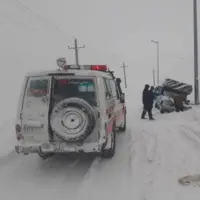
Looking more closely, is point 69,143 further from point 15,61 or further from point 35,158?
point 15,61

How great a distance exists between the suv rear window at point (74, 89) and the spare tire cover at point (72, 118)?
0.38 meters

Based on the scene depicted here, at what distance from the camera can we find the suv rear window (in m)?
6.86

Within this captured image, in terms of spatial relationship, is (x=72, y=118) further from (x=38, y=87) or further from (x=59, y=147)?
(x=38, y=87)

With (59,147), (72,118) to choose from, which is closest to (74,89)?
(72,118)

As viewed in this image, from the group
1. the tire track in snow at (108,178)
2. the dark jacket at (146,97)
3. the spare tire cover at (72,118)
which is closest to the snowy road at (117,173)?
the tire track in snow at (108,178)

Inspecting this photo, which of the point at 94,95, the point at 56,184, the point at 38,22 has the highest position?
the point at 38,22

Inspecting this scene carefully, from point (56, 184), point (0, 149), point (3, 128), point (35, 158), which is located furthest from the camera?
point (3, 128)

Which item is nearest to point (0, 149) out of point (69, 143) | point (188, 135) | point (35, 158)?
point (35, 158)

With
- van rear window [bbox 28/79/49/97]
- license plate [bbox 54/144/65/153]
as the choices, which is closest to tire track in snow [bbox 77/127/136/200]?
license plate [bbox 54/144/65/153]

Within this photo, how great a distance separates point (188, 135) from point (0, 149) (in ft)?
17.5

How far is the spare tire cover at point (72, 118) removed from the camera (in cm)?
644

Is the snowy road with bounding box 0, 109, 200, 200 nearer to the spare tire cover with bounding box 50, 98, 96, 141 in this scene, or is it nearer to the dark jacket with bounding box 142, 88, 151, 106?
the spare tire cover with bounding box 50, 98, 96, 141

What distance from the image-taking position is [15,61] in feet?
166

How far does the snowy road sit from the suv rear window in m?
1.56
